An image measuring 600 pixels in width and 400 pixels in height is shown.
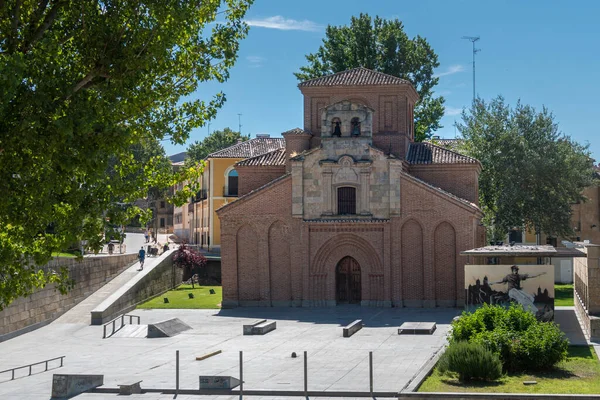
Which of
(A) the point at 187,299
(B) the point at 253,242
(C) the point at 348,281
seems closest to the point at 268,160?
(B) the point at 253,242

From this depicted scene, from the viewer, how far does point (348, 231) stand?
44688 millimetres

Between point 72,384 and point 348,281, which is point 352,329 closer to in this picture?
point 348,281

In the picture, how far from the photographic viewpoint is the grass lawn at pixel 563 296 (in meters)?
43.1

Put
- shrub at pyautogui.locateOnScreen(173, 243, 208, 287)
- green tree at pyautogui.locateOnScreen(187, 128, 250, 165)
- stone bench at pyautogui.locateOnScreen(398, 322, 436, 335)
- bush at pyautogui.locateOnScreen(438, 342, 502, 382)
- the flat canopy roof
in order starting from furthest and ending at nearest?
green tree at pyautogui.locateOnScreen(187, 128, 250, 165) → shrub at pyautogui.locateOnScreen(173, 243, 208, 287) → stone bench at pyautogui.locateOnScreen(398, 322, 436, 335) → the flat canopy roof → bush at pyautogui.locateOnScreen(438, 342, 502, 382)

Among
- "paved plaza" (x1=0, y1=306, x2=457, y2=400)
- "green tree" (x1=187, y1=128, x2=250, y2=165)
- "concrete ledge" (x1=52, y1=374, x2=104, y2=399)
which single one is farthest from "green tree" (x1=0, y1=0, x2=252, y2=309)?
"green tree" (x1=187, y1=128, x2=250, y2=165)

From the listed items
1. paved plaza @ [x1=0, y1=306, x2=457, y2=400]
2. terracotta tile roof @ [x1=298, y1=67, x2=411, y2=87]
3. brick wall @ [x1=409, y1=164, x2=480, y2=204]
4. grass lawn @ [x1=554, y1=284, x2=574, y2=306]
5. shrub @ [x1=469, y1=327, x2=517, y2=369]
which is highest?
terracotta tile roof @ [x1=298, y1=67, x2=411, y2=87]

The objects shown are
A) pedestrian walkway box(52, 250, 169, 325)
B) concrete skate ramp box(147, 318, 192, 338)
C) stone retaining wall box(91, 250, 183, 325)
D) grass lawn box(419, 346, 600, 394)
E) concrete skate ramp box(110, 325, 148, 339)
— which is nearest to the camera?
grass lawn box(419, 346, 600, 394)

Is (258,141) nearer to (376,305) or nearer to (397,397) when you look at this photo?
(376,305)

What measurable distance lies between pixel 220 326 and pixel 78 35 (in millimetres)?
23022

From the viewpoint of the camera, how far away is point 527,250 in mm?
29688

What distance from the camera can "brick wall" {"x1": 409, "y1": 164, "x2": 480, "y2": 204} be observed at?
1853 inches

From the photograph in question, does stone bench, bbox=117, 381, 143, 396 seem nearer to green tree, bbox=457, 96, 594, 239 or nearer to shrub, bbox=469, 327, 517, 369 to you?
shrub, bbox=469, 327, 517, 369

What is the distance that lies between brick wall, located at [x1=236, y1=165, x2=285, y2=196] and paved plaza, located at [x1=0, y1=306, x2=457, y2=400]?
953 centimetres

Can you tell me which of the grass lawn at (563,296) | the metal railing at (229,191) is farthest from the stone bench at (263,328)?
the metal railing at (229,191)
